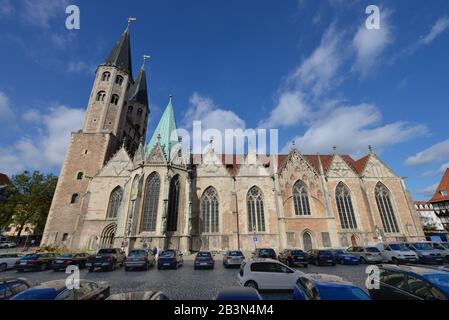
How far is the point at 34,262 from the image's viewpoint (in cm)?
1463

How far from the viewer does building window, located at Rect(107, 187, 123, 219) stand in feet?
84.9

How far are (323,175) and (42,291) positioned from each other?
98.6 feet

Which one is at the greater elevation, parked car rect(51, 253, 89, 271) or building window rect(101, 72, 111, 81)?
building window rect(101, 72, 111, 81)

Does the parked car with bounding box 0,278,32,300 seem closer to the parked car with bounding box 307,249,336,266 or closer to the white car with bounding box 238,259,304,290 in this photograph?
A: the white car with bounding box 238,259,304,290

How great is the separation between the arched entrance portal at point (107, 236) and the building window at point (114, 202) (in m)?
1.26

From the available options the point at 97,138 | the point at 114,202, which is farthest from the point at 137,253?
the point at 97,138

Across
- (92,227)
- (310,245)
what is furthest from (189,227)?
(310,245)

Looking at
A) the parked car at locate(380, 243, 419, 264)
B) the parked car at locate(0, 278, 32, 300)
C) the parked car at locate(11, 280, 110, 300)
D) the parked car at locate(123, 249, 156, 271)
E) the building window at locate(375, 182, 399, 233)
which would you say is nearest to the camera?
the parked car at locate(11, 280, 110, 300)

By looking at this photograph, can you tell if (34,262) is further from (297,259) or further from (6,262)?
(297,259)

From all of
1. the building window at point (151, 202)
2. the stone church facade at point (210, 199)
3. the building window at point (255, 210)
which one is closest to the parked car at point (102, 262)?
the stone church facade at point (210, 199)

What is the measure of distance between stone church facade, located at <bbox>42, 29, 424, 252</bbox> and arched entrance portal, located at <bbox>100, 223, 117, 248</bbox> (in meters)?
0.11

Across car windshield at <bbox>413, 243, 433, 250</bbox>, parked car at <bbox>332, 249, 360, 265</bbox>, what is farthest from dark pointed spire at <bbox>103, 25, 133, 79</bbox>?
car windshield at <bbox>413, 243, 433, 250</bbox>

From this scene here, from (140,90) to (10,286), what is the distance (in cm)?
4424
